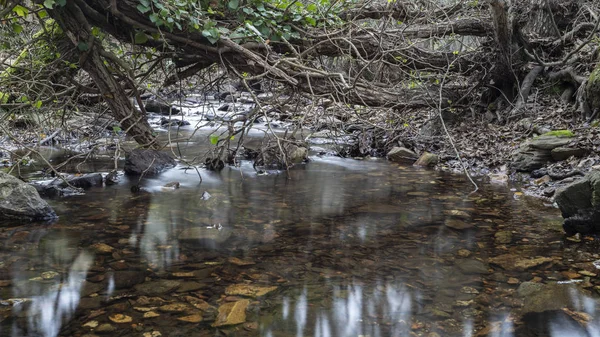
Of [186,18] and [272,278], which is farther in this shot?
[186,18]

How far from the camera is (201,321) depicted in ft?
9.36

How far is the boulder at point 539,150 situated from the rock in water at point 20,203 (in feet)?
20.2

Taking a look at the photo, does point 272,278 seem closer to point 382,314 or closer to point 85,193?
point 382,314

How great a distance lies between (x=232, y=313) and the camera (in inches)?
116

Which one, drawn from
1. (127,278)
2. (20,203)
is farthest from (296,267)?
(20,203)

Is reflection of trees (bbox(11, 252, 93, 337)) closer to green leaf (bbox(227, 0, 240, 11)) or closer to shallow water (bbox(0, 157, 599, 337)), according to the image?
shallow water (bbox(0, 157, 599, 337))

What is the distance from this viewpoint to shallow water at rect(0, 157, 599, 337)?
2.85m

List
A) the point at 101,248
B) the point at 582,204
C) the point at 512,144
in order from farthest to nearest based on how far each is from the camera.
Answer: the point at 512,144, the point at 582,204, the point at 101,248

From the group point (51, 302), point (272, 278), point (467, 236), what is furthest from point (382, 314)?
point (51, 302)

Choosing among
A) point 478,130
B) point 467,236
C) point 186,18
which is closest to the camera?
point 467,236

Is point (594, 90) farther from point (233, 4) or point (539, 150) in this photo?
point (233, 4)

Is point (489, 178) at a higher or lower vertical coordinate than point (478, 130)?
lower

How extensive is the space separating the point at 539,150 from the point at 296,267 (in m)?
4.85

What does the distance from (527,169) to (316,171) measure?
3138 millimetres
